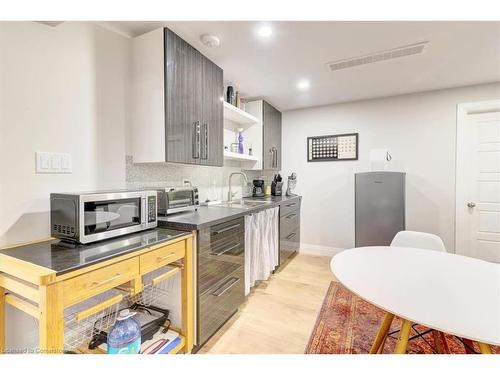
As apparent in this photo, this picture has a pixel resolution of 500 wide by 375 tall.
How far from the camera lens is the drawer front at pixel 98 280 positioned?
933 mm

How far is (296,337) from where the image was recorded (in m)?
1.76

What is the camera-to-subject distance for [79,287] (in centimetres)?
96

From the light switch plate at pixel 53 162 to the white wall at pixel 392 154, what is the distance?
3065 mm

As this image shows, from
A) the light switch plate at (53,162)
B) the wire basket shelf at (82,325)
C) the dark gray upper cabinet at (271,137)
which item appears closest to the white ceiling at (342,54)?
the dark gray upper cabinet at (271,137)

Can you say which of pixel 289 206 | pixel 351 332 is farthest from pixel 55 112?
pixel 289 206

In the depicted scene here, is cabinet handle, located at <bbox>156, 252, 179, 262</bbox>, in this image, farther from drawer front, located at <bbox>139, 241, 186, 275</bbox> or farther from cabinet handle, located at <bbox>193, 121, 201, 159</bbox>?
cabinet handle, located at <bbox>193, 121, 201, 159</bbox>

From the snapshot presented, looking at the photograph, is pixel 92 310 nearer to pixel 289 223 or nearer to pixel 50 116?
pixel 50 116

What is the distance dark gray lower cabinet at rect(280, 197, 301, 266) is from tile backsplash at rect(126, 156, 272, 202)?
0.70 m

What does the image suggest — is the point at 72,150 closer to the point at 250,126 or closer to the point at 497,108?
the point at 250,126

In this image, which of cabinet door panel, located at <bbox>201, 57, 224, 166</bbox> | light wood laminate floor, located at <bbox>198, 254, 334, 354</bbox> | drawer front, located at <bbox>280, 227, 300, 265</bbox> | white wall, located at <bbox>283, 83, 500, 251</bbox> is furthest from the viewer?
drawer front, located at <bbox>280, 227, 300, 265</bbox>

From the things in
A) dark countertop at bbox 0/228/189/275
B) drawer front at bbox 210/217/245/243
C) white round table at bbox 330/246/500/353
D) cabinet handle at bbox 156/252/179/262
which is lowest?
white round table at bbox 330/246/500/353

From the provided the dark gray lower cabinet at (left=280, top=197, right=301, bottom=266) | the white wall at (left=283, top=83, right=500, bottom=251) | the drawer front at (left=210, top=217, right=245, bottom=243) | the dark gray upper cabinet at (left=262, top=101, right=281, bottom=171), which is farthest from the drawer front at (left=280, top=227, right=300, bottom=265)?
the drawer front at (left=210, top=217, right=245, bottom=243)

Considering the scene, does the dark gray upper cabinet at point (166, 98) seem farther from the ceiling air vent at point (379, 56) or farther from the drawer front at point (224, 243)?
the ceiling air vent at point (379, 56)

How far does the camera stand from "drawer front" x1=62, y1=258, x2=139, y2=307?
0.93m
